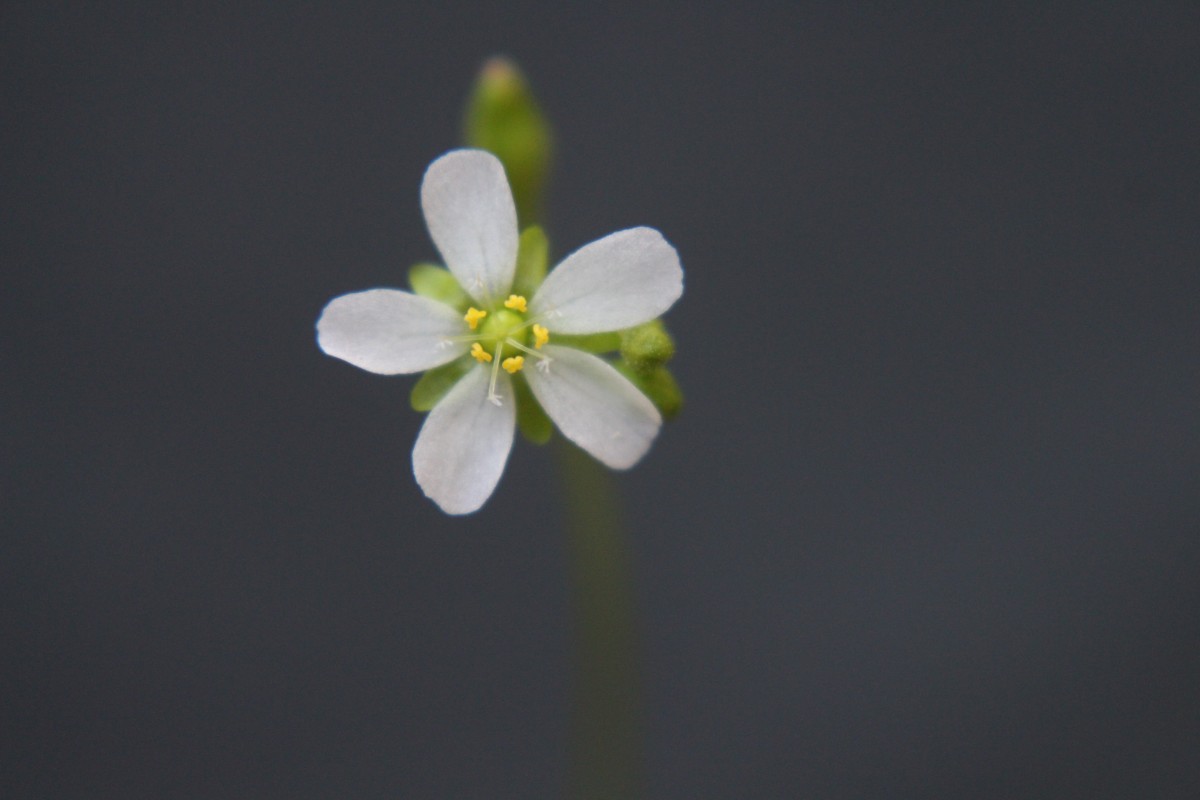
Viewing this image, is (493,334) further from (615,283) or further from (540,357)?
(615,283)

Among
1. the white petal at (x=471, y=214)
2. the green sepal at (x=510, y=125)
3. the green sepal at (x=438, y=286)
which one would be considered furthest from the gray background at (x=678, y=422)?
the white petal at (x=471, y=214)

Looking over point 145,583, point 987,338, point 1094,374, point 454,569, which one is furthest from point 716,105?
point 145,583

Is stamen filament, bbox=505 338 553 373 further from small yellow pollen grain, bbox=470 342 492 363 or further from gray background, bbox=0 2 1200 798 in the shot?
gray background, bbox=0 2 1200 798

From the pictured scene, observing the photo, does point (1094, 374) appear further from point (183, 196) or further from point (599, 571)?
point (183, 196)

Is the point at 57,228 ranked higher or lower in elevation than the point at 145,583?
higher

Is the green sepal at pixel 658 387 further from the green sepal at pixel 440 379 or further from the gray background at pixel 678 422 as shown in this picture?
the gray background at pixel 678 422

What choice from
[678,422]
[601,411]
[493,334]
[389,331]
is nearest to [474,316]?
[493,334]
